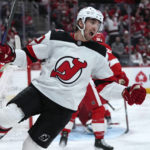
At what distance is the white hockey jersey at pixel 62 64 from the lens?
201 centimetres

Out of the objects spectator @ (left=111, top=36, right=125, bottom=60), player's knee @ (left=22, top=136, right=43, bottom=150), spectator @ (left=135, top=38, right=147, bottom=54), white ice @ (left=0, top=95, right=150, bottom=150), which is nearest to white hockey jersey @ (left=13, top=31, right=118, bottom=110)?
player's knee @ (left=22, top=136, right=43, bottom=150)

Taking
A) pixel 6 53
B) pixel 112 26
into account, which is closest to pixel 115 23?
pixel 112 26

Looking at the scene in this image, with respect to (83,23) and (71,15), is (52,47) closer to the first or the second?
(83,23)

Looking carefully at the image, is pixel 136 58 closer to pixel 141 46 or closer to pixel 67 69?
pixel 141 46

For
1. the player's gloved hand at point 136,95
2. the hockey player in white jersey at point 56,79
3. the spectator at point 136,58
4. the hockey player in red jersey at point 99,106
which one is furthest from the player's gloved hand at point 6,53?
the spectator at point 136,58

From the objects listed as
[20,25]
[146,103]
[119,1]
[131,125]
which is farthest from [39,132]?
[119,1]

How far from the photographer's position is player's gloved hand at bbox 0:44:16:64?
6.15 feet

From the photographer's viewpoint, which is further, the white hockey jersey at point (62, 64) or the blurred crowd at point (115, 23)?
the blurred crowd at point (115, 23)

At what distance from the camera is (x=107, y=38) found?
8281 mm

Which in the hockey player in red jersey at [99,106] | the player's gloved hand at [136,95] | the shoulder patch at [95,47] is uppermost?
the shoulder patch at [95,47]

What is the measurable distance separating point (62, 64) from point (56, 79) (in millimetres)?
88

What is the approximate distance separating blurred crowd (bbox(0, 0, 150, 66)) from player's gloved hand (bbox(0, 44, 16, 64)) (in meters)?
5.45

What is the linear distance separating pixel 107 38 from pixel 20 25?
196 centimetres

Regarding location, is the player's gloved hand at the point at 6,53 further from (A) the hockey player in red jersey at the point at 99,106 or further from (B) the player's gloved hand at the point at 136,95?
(A) the hockey player in red jersey at the point at 99,106
